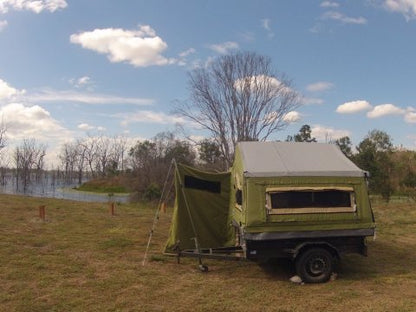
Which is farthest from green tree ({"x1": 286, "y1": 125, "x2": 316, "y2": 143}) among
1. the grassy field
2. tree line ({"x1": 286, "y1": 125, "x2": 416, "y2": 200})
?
the grassy field

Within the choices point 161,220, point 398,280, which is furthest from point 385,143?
point 398,280

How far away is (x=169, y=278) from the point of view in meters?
7.62

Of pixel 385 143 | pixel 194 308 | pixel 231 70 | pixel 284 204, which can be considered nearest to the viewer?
pixel 194 308

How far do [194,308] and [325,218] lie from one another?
9.44ft

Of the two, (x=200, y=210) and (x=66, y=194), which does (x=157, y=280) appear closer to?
(x=200, y=210)

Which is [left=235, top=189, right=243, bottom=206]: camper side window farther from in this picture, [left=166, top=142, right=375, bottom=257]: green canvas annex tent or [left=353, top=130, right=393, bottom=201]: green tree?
[left=353, top=130, right=393, bottom=201]: green tree

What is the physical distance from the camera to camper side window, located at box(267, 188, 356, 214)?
7.39 metres

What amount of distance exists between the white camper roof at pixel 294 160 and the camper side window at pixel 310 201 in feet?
1.04

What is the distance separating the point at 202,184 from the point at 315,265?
2999mm

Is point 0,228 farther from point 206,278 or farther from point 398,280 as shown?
point 398,280

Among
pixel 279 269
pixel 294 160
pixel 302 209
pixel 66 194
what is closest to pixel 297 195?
pixel 302 209

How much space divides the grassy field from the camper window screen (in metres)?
1.55

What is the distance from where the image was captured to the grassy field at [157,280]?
20.4ft

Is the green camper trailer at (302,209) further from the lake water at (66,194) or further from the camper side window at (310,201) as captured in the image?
the lake water at (66,194)
